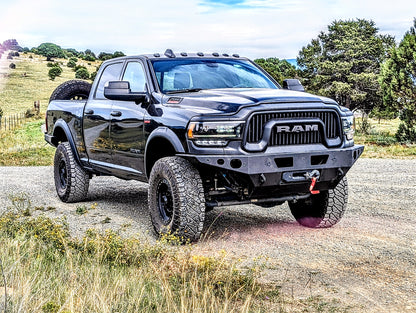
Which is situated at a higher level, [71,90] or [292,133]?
[71,90]

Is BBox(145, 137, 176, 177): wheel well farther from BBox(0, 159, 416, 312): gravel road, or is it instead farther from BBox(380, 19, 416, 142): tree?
BBox(380, 19, 416, 142): tree

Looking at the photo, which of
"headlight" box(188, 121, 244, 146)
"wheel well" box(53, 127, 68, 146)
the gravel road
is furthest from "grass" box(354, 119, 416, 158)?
"headlight" box(188, 121, 244, 146)

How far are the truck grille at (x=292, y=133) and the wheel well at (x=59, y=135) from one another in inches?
194

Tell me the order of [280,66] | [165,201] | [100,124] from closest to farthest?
[165,201], [100,124], [280,66]

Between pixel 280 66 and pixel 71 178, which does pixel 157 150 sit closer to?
pixel 71 178

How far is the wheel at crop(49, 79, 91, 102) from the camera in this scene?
10.3m

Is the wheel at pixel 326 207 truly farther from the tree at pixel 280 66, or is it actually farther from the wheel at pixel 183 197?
the tree at pixel 280 66

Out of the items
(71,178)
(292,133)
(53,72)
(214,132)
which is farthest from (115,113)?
(53,72)

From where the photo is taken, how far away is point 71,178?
30.4 ft

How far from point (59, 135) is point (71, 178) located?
121 cm

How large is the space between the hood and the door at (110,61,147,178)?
624 mm

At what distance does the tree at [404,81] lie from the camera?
1171 inches

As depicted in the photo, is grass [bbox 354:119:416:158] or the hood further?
Answer: grass [bbox 354:119:416:158]

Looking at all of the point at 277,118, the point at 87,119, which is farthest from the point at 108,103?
the point at 277,118
